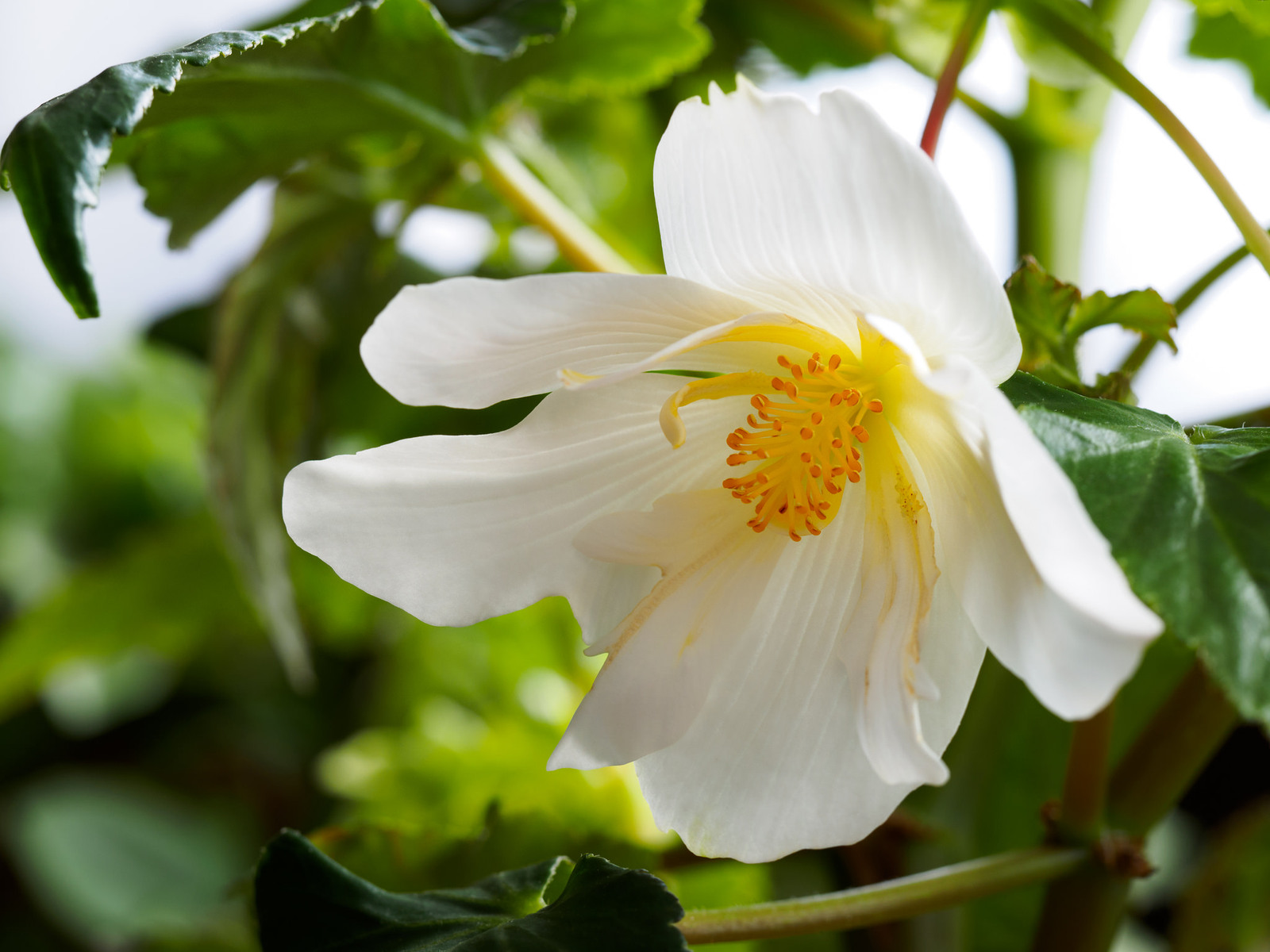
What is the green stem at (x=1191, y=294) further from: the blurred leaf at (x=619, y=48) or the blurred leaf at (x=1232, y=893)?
the blurred leaf at (x=1232, y=893)

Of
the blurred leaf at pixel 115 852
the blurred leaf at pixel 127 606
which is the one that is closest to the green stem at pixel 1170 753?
the blurred leaf at pixel 127 606

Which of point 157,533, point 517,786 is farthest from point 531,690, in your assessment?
point 157,533


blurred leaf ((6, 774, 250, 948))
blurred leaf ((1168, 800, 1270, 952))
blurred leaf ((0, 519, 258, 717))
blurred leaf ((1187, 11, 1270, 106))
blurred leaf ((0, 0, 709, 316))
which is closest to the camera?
blurred leaf ((0, 0, 709, 316))

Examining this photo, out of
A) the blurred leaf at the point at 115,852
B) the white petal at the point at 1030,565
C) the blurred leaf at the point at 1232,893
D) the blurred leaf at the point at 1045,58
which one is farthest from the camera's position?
the blurred leaf at the point at 115,852

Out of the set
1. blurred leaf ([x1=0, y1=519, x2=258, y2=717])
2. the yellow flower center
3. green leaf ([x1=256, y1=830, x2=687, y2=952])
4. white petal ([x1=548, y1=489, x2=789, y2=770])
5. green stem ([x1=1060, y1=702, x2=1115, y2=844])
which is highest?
the yellow flower center

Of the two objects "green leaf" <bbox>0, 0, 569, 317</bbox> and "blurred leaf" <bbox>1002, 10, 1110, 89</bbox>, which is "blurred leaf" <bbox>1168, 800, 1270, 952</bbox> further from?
"green leaf" <bbox>0, 0, 569, 317</bbox>

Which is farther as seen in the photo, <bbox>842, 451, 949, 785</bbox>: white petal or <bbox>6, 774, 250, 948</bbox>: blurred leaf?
<bbox>6, 774, 250, 948</bbox>: blurred leaf

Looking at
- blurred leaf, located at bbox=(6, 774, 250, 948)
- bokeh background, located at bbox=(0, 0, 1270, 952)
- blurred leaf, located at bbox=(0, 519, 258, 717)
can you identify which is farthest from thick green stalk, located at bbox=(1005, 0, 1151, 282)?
blurred leaf, located at bbox=(6, 774, 250, 948)
